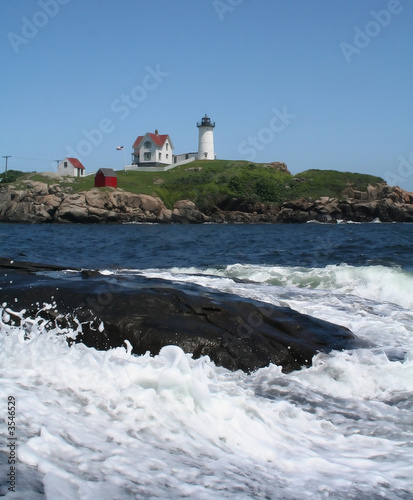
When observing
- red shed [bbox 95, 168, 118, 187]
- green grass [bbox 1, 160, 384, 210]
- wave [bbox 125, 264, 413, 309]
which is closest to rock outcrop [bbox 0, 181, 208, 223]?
green grass [bbox 1, 160, 384, 210]

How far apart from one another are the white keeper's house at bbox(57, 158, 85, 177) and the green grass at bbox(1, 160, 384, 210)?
27.9 ft

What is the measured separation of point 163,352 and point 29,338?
1953mm

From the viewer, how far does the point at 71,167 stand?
89750mm

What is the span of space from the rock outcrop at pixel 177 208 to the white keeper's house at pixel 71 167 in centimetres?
2185

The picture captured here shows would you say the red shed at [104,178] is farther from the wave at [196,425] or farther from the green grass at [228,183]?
the wave at [196,425]

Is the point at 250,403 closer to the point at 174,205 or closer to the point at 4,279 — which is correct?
the point at 4,279

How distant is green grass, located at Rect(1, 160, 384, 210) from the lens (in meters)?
72.4

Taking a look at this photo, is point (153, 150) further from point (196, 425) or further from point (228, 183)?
point (196, 425)

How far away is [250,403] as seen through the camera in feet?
17.5

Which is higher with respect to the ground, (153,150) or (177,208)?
(153,150)

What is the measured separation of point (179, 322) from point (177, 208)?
5928cm

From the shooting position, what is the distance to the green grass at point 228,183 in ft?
237

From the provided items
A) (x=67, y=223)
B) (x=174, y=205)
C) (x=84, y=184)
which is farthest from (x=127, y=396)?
(x=84, y=184)

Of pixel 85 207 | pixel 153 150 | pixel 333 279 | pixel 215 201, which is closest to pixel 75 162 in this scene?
pixel 153 150
